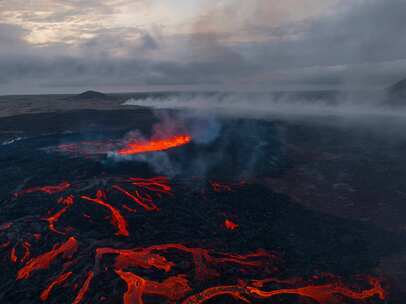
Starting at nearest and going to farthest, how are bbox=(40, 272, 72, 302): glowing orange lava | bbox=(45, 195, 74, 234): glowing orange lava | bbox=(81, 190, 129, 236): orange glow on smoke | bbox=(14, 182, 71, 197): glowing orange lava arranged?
bbox=(40, 272, 72, 302): glowing orange lava
bbox=(81, 190, 129, 236): orange glow on smoke
bbox=(45, 195, 74, 234): glowing orange lava
bbox=(14, 182, 71, 197): glowing orange lava

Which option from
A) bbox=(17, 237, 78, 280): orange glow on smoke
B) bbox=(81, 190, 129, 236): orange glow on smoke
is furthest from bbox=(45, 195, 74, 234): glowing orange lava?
bbox=(17, 237, 78, 280): orange glow on smoke

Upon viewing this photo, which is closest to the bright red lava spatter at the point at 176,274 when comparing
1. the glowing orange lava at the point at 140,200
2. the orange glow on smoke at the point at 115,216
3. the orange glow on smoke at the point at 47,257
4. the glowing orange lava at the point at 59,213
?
the orange glow on smoke at the point at 47,257

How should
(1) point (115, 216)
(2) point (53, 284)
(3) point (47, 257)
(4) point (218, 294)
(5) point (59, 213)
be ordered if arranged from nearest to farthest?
(4) point (218, 294) < (2) point (53, 284) < (3) point (47, 257) < (1) point (115, 216) < (5) point (59, 213)

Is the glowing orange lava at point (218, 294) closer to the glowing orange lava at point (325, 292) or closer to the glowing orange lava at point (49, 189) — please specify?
the glowing orange lava at point (325, 292)

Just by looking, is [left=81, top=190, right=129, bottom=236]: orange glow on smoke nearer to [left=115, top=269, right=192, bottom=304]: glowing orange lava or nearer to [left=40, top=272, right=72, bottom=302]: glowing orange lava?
[left=40, top=272, right=72, bottom=302]: glowing orange lava

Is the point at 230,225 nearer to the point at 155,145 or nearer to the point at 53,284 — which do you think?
the point at 53,284

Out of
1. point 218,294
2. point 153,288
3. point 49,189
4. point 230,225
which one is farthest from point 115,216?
point 218,294
